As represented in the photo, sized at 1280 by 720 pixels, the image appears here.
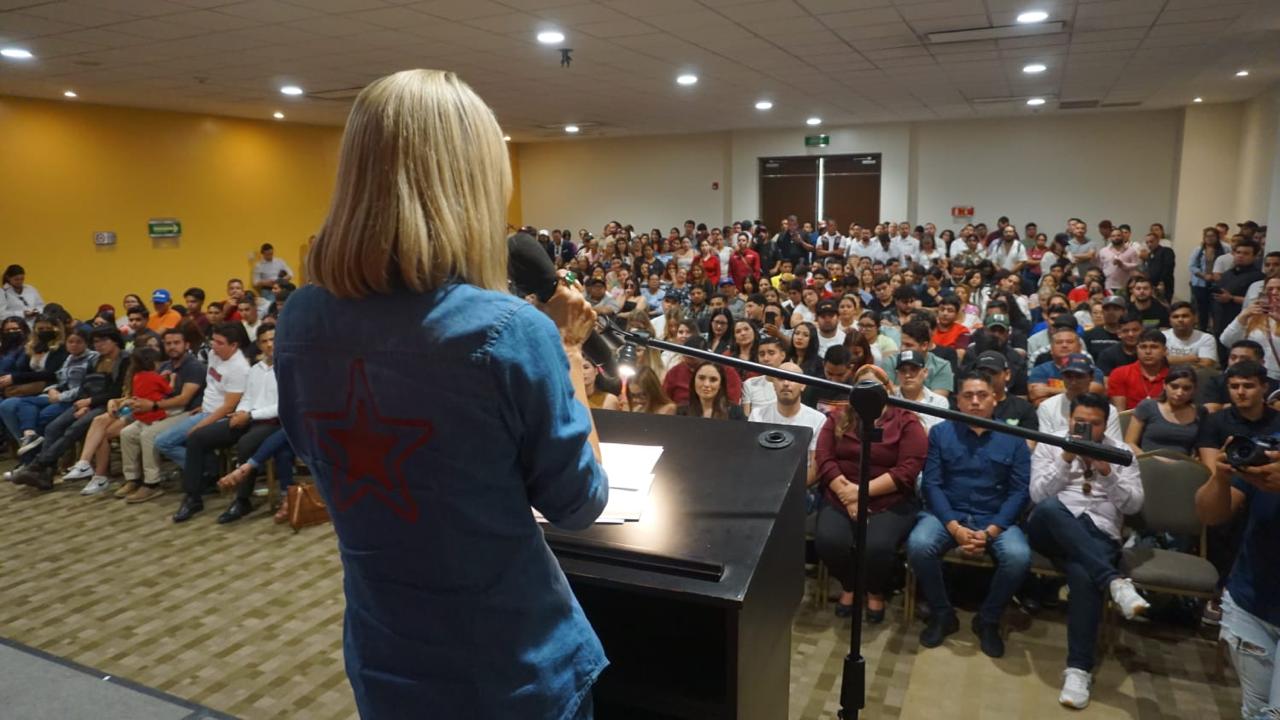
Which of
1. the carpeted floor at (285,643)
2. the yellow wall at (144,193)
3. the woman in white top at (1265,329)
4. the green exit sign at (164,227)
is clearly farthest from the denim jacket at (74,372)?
the woman in white top at (1265,329)

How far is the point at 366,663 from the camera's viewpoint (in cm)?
95

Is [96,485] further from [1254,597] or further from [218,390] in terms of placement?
[1254,597]

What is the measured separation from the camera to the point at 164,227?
10852 mm

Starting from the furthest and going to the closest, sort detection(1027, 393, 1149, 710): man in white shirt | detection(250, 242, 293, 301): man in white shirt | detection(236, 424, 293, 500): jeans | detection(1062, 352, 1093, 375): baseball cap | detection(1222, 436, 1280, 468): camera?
1. detection(250, 242, 293, 301): man in white shirt
2. detection(236, 424, 293, 500): jeans
3. detection(1062, 352, 1093, 375): baseball cap
4. detection(1027, 393, 1149, 710): man in white shirt
5. detection(1222, 436, 1280, 468): camera

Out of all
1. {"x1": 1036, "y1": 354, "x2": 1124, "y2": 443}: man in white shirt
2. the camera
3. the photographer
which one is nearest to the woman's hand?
the camera

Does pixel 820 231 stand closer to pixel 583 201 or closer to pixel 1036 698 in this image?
pixel 583 201

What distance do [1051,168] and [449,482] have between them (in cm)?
1492

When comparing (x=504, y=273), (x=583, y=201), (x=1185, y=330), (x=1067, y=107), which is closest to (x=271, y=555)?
(x=504, y=273)

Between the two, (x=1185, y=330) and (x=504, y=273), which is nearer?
(x=504, y=273)

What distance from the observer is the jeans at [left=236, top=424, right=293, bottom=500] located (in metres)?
4.84

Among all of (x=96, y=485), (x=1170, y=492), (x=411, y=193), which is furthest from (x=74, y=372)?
(x=1170, y=492)

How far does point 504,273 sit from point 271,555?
395 cm

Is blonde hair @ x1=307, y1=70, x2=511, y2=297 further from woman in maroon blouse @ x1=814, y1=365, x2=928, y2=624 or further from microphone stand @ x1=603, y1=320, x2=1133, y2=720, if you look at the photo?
woman in maroon blouse @ x1=814, y1=365, x2=928, y2=624

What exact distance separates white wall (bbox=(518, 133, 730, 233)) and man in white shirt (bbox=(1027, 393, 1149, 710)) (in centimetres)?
1299
